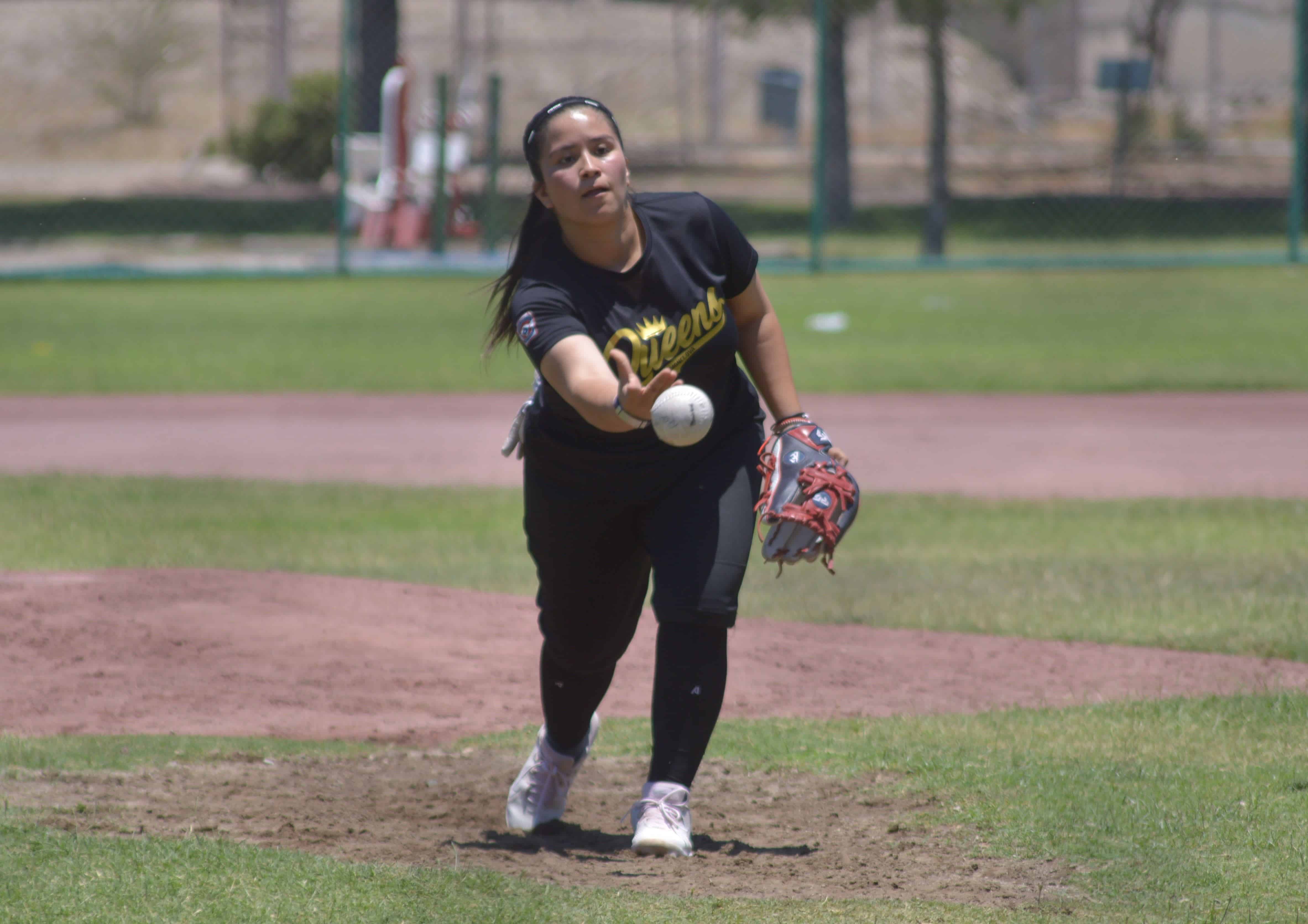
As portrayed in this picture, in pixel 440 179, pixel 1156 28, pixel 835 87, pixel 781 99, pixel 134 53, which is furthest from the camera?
pixel 781 99

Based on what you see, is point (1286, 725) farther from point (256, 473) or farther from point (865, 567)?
point (256, 473)

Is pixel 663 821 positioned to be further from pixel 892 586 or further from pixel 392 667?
pixel 892 586

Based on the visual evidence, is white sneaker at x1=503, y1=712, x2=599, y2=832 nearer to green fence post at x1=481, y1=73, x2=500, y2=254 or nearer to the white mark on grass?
the white mark on grass

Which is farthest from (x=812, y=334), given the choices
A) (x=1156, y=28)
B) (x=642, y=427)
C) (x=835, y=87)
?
(x=642, y=427)

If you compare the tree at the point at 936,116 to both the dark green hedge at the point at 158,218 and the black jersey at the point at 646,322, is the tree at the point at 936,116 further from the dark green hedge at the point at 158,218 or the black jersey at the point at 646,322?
the black jersey at the point at 646,322

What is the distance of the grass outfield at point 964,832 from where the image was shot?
300cm

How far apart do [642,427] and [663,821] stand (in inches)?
33.8

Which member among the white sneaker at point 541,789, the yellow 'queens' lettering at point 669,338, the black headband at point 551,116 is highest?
the black headband at point 551,116

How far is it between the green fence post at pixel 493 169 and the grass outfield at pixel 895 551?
11.6 m

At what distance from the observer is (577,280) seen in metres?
3.51

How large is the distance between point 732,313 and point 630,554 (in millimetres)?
587

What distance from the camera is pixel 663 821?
3.48 metres

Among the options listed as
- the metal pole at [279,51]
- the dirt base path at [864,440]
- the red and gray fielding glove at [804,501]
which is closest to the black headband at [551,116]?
the red and gray fielding glove at [804,501]

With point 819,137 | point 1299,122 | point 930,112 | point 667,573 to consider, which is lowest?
point 667,573
